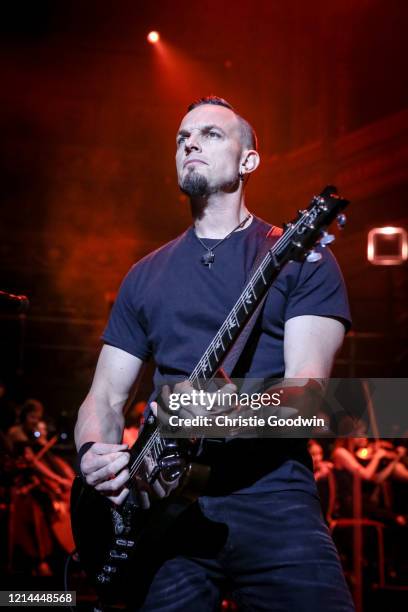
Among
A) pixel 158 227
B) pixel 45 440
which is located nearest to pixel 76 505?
pixel 45 440

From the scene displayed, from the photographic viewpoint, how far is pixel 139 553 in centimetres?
238

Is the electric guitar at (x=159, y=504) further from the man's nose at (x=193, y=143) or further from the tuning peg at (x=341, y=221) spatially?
Result: the man's nose at (x=193, y=143)

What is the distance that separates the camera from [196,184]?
2783 mm

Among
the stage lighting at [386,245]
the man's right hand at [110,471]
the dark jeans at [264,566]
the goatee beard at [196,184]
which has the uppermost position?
the stage lighting at [386,245]

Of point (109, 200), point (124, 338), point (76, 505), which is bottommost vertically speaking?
point (76, 505)

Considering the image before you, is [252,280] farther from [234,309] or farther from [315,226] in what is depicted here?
[315,226]

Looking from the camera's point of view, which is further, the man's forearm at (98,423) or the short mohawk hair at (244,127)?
the short mohawk hair at (244,127)

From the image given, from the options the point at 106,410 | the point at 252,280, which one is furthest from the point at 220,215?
the point at 106,410

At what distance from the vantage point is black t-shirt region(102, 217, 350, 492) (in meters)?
2.43

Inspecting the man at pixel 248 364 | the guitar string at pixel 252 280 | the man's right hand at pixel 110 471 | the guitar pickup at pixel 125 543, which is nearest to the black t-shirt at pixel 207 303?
the man at pixel 248 364

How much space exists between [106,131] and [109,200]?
1630 millimetres

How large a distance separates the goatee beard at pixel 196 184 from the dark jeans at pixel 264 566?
3.69 ft

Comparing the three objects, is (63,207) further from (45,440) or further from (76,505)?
(76,505)

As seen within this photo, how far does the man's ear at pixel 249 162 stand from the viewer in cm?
293
